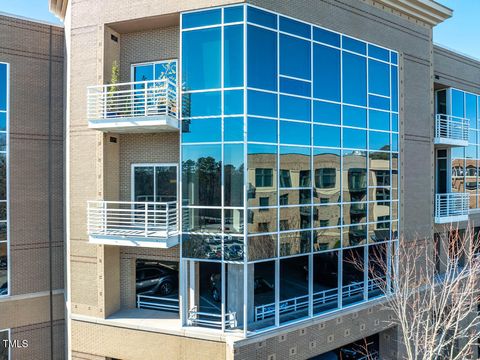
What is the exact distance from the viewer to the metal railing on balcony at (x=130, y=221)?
1009 centimetres

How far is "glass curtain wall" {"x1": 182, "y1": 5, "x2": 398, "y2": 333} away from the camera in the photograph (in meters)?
10.1

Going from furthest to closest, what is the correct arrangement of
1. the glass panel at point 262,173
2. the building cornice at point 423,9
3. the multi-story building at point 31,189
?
1. the building cornice at point 423,9
2. the multi-story building at point 31,189
3. the glass panel at point 262,173

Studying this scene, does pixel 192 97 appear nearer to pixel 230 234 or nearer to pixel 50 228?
pixel 230 234

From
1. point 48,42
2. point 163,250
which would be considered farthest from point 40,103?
point 163,250

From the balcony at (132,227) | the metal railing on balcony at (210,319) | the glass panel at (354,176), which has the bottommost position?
the metal railing on balcony at (210,319)

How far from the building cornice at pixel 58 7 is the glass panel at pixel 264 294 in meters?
13.4

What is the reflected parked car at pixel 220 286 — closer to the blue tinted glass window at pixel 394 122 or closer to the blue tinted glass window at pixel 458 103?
the blue tinted glass window at pixel 394 122

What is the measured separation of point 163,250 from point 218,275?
226 cm

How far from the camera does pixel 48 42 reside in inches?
517

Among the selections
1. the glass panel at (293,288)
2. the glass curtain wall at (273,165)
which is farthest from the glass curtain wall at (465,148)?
the glass panel at (293,288)

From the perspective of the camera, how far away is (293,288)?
11.4m

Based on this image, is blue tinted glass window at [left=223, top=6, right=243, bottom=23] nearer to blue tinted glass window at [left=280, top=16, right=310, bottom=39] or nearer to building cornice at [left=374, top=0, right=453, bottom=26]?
blue tinted glass window at [left=280, top=16, right=310, bottom=39]

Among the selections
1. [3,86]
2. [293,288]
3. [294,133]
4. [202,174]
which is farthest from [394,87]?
[3,86]

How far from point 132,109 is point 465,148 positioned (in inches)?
739
